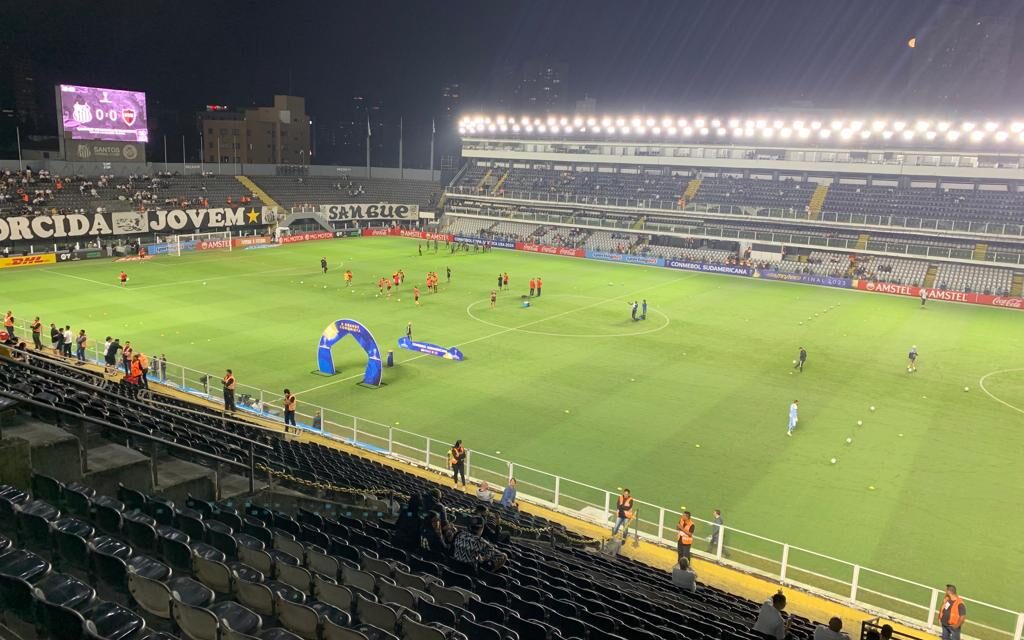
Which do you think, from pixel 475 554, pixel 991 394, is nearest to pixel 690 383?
pixel 991 394

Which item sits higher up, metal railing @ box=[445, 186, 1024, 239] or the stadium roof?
the stadium roof

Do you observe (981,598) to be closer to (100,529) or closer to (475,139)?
(100,529)

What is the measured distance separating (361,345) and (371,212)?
2431 inches

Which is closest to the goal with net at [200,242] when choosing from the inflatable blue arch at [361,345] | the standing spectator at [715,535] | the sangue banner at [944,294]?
the inflatable blue arch at [361,345]

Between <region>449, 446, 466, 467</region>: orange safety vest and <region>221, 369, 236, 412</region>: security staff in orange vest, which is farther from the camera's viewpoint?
<region>221, 369, 236, 412</region>: security staff in orange vest

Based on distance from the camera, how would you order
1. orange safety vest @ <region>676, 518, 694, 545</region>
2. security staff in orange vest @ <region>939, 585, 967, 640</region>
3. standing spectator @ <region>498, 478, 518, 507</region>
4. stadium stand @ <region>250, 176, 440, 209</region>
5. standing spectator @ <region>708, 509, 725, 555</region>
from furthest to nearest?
stadium stand @ <region>250, 176, 440, 209</region> < standing spectator @ <region>498, 478, 518, 507</region> < standing spectator @ <region>708, 509, 725, 555</region> < orange safety vest @ <region>676, 518, 694, 545</region> < security staff in orange vest @ <region>939, 585, 967, 640</region>

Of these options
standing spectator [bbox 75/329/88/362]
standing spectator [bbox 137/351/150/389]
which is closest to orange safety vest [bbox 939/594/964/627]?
standing spectator [bbox 137/351/150/389]

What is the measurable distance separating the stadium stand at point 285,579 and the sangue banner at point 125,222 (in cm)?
5081

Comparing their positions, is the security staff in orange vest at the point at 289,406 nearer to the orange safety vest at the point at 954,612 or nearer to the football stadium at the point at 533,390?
the football stadium at the point at 533,390

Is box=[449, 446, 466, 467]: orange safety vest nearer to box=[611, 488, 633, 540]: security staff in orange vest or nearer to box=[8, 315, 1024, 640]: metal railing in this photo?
box=[8, 315, 1024, 640]: metal railing

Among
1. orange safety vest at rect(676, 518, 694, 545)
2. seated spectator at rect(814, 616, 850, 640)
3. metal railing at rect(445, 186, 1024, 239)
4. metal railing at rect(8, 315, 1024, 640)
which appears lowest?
metal railing at rect(8, 315, 1024, 640)

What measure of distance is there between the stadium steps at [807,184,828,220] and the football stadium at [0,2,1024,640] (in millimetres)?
416

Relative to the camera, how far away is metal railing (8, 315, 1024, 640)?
48.8 feet

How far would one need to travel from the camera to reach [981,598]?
15.6 m
